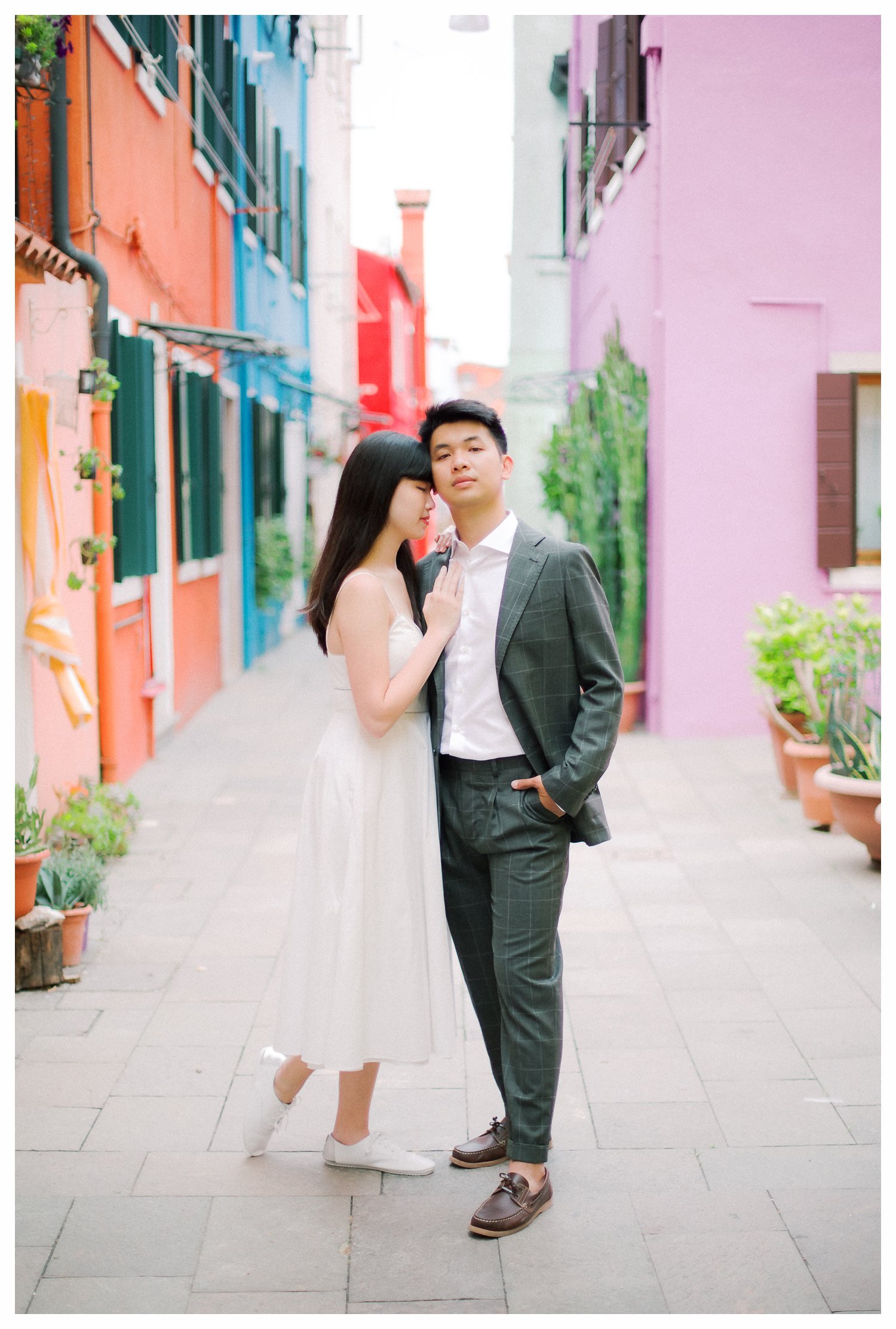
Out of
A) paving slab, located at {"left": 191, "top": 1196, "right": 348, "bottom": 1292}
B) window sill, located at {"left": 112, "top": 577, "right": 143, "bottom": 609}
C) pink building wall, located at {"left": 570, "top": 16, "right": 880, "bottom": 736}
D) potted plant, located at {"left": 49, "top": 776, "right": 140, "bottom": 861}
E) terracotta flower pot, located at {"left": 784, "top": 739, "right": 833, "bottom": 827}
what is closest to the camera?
paving slab, located at {"left": 191, "top": 1196, "right": 348, "bottom": 1292}

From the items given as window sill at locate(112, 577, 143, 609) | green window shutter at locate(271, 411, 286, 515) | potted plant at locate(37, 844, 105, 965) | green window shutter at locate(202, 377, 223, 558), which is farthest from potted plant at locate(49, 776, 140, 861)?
green window shutter at locate(271, 411, 286, 515)

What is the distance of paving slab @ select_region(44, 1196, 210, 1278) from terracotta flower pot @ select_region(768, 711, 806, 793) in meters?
5.20

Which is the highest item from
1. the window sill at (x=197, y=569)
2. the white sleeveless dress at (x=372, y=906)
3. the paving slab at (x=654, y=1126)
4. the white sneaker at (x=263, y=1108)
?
the window sill at (x=197, y=569)

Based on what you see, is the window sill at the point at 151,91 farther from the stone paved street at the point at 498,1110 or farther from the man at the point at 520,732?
the man at the point at 520,732

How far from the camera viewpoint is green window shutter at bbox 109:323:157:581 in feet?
25.6

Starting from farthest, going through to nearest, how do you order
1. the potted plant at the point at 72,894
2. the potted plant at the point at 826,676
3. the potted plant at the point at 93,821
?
the potted plant at the point at 826,676
the potted plant at the point at 93,821
the potted plant at the point at 72,894

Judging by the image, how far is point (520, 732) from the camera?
10.4 ft

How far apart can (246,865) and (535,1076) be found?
3.50 m

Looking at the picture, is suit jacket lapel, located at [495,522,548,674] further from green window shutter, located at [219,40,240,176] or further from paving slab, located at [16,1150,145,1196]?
green window shutter, located at [219,40,240,176]

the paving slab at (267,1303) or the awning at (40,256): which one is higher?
the awning at (40,256)

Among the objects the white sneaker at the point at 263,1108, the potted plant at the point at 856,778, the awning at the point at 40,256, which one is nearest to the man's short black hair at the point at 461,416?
the white sneaker at the point at 263,1108

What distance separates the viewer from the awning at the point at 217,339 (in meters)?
8.67

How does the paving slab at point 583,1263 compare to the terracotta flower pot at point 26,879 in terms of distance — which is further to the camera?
the terracotta flower pot at point 26,879
